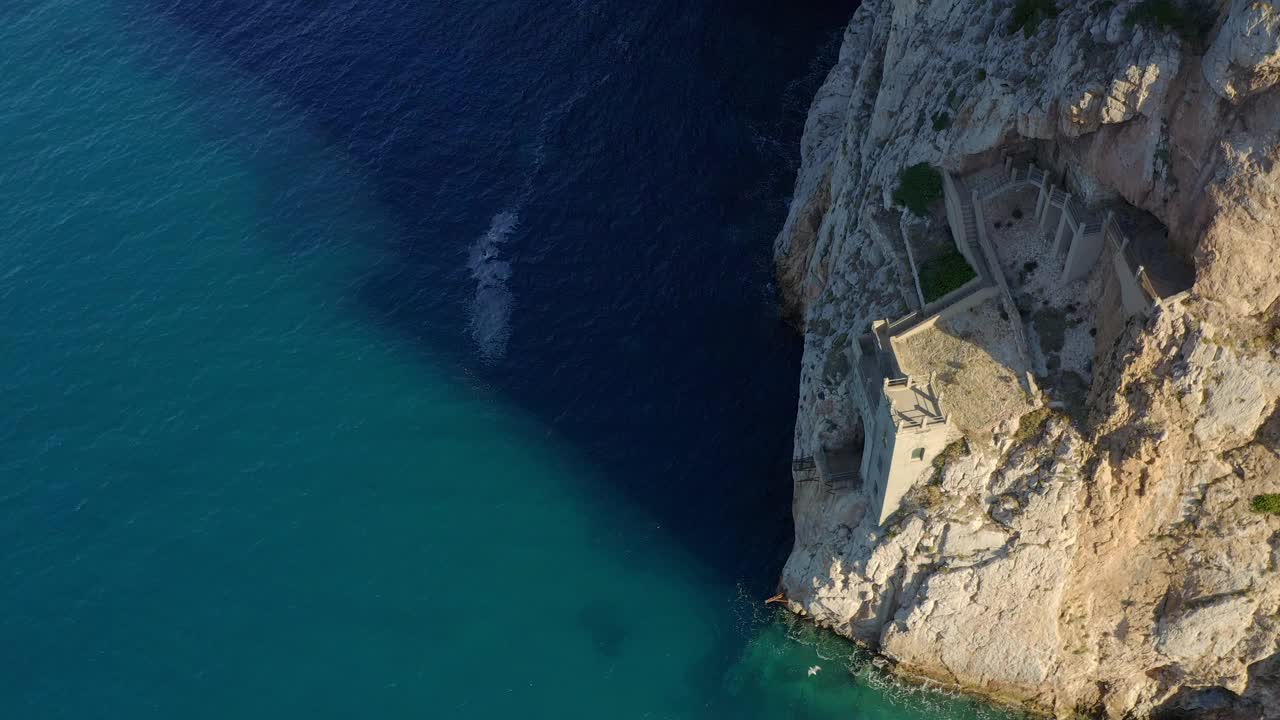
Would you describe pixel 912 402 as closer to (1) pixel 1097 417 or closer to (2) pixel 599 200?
(1) pixel 1097 417

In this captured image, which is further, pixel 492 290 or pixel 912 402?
pixel 492 290

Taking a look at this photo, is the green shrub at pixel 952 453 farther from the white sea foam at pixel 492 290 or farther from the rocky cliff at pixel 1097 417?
the white sea foam at pixel 492 290

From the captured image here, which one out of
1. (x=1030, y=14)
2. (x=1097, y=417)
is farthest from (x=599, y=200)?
(x=1097, y=417)

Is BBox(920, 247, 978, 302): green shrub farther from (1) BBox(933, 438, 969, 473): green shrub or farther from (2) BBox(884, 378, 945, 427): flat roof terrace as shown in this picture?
(1) BBox(933, 438, 969, 473): green shrub

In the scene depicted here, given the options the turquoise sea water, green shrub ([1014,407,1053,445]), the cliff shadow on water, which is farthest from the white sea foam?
green shrub ([1014,407,1053,445])

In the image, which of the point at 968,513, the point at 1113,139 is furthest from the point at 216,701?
the point at 1113,139

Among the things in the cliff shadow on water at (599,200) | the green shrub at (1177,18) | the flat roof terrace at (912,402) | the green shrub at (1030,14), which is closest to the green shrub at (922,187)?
the green shrub at (1030,14)

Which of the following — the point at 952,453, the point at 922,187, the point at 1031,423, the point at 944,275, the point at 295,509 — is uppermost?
the point at 922,187
